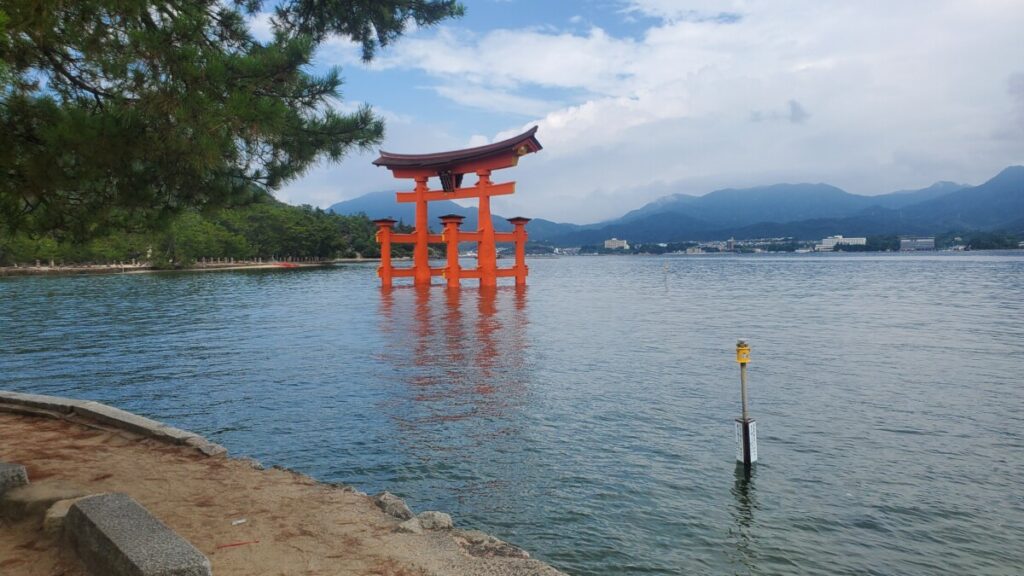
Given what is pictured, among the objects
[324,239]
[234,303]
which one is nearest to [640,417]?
[234,303]

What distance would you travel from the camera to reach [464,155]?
33.7m

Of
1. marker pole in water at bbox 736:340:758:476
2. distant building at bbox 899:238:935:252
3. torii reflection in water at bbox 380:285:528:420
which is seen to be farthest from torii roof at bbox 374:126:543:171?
distant building at bbox 899:238:935:252

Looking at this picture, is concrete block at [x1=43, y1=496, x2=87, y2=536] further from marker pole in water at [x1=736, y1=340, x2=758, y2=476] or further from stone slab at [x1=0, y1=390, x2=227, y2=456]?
marker pole in water at [x1=736, y1=340, x2=758, y2=476]

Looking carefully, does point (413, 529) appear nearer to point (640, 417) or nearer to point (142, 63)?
point (142, 63)

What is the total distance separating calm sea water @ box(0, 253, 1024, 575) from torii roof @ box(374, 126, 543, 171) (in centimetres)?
1274

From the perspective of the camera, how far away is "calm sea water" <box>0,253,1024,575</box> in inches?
218

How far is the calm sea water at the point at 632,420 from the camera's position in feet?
18.1

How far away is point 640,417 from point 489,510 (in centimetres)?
388

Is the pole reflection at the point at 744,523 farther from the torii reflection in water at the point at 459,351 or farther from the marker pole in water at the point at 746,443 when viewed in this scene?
the torii reflection in water at the point at 459,351

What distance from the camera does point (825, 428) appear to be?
28.1 ft

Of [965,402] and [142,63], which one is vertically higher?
[142,63]

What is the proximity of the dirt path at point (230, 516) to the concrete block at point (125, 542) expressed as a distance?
0.58ft

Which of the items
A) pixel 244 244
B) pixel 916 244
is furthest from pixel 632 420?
pixel 916 244

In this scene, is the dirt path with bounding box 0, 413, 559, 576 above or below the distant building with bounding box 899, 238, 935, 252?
below
